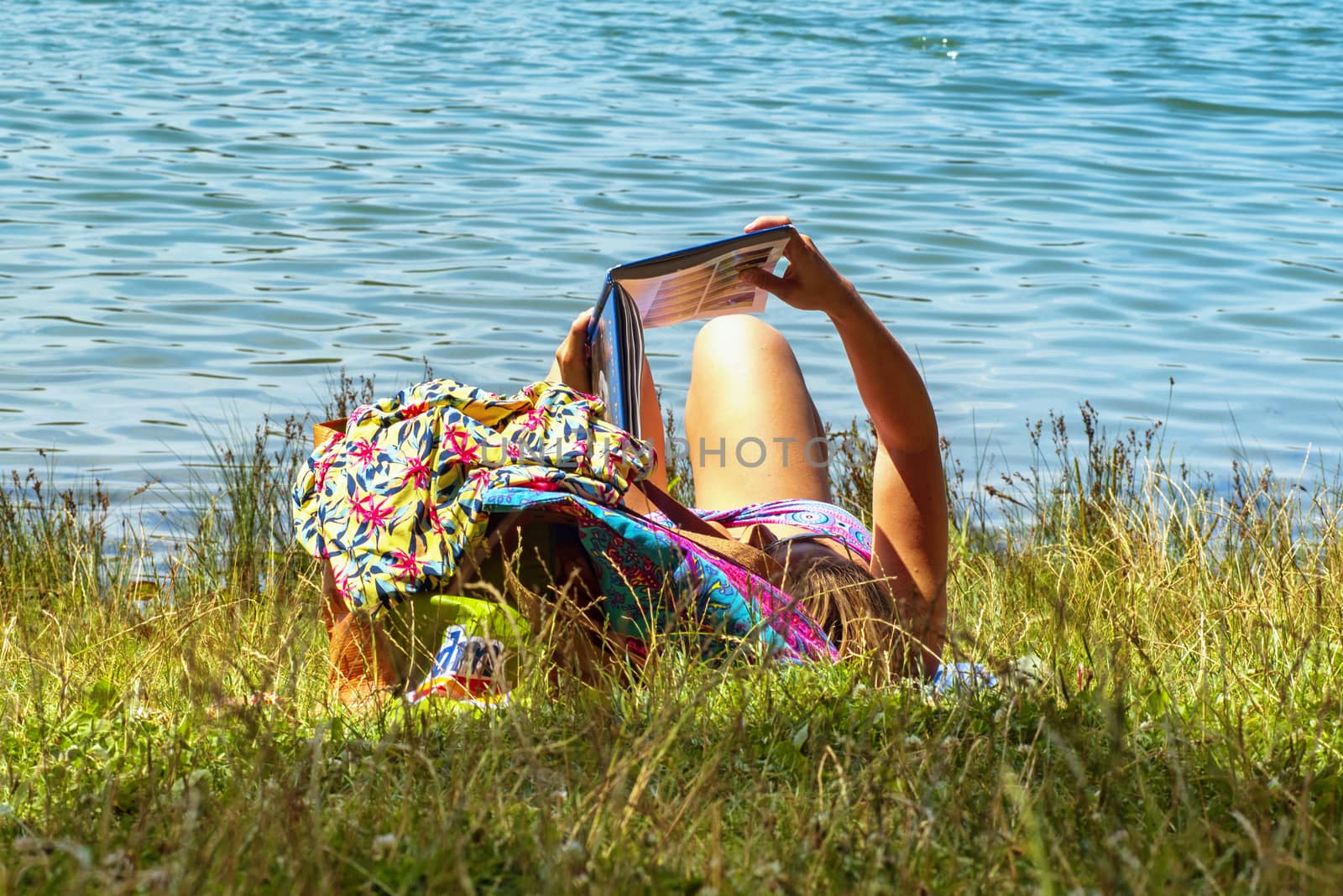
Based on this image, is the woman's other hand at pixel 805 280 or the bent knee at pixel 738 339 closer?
the woman's other hand at pixel 805 280

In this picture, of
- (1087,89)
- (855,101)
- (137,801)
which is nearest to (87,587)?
(137,801)

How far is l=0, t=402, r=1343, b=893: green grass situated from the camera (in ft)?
5.75

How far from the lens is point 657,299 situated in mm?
3307

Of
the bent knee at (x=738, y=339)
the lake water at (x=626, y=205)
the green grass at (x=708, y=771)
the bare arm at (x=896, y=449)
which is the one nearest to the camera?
the green grass at (x=708, y=771)

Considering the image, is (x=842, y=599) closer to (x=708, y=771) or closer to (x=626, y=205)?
(x=708, y=771)

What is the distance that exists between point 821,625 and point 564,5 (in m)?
16.5

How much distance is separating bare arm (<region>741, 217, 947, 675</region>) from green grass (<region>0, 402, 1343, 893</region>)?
19cm

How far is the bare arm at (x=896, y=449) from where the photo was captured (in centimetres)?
305

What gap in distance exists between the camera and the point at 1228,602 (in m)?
3.46

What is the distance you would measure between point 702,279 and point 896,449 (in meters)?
0.61

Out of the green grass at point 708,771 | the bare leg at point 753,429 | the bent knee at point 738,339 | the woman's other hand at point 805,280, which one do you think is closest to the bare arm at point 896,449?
the woman's other hand at point 805,280

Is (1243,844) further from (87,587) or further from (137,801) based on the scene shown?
(87,587)

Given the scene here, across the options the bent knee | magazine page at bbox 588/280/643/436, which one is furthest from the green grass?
the bent knee

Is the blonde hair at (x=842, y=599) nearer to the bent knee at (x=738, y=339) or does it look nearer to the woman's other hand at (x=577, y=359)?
the woman's other hand at (x=577, y=359)
